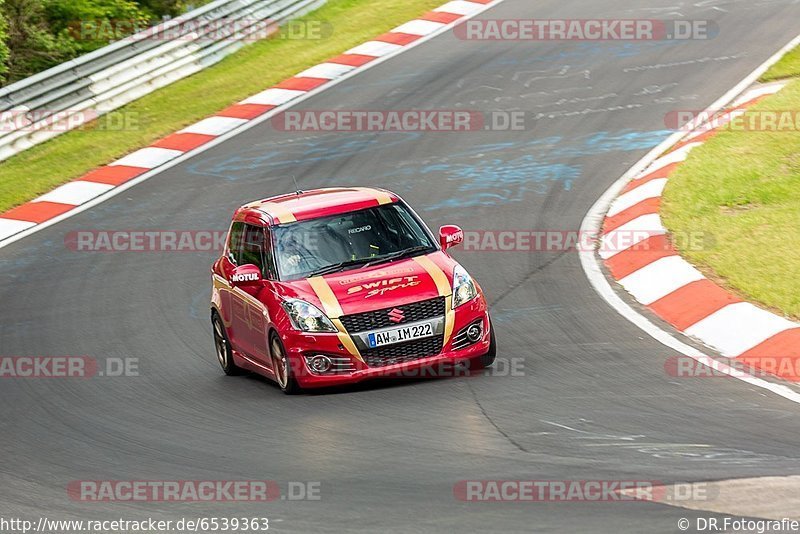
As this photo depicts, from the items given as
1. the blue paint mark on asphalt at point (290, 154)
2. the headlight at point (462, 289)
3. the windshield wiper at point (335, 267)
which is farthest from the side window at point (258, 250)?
the blue paint mark on asphalt at point (290, 154)

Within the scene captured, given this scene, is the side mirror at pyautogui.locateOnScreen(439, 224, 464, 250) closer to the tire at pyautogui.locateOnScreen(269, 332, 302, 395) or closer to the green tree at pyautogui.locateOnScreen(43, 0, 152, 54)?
the tire at pyautogui.locateOnScreen(269, 332, 302, 395)

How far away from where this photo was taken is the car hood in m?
10.3

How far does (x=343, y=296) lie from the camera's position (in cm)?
1041

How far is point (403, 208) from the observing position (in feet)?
38.0

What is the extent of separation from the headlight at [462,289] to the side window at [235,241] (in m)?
2.23

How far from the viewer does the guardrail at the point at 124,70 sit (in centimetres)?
2089

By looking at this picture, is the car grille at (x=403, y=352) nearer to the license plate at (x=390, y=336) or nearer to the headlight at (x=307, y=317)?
the license plate at (x=390, y=336)

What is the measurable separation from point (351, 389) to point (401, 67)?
511 inches

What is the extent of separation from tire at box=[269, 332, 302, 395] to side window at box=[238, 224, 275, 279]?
616 millimetres

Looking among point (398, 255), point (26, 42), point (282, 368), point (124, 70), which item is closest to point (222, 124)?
point (124, 70)

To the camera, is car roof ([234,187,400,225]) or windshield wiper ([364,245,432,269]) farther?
car roof ([234,187,400,225])

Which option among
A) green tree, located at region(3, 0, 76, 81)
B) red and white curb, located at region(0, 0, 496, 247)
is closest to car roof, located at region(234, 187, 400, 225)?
red and white curb, located at region(0, 0, 496, 247)

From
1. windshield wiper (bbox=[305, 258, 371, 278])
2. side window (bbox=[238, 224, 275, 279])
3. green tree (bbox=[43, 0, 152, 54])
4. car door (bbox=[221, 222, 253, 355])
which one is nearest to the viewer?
windshield wiper (bbox=[305, 258, 371, 278])

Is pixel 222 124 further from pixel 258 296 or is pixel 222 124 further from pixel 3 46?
pixel 258 296
